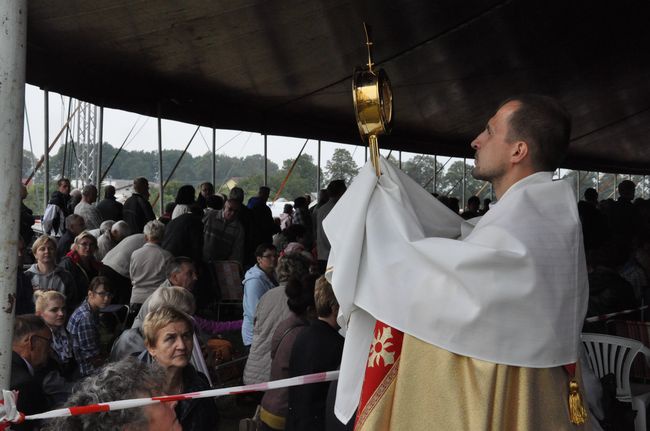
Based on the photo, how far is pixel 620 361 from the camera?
5.01m

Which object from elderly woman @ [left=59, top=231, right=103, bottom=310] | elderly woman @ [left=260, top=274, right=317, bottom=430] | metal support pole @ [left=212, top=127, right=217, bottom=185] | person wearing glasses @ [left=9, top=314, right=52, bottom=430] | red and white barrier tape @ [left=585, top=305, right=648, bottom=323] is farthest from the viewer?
metal support pole @ [left=212, top=127, right=217, bottom=185]

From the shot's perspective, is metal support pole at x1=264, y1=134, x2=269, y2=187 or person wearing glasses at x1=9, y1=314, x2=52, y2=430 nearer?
person wearing glasses at x1=9, y1=314, x2=52, y2=430

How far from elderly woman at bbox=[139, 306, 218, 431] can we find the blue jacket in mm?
2411

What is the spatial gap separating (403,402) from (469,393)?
0.18 m

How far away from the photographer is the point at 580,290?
2.00 metres

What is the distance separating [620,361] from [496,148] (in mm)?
3421

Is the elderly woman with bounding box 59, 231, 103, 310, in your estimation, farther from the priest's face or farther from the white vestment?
the priest's face

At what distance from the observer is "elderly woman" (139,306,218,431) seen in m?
3.19

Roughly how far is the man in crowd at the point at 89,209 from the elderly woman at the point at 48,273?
252 centimetres

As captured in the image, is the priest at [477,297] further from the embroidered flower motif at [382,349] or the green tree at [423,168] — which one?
the green tree at [423,168]

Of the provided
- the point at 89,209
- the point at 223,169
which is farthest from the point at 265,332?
the point at 223,169

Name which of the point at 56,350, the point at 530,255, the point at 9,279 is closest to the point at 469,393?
the point at 530,255

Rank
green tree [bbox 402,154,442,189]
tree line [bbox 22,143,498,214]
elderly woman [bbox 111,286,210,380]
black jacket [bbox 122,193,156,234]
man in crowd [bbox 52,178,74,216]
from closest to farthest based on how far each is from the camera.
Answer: elderly woman [bbox 111,286,210,380] → black jacket [bbox 122,193,156,234] → man in crowd [bbox 52,178,74,216] → tree line [bbox 22,143,498,214] → green tree [bbox 402,154,442,189]

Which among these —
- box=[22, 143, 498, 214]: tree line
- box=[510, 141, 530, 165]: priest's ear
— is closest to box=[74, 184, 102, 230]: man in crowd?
box=[22, 143, 498, 214]: tree line
